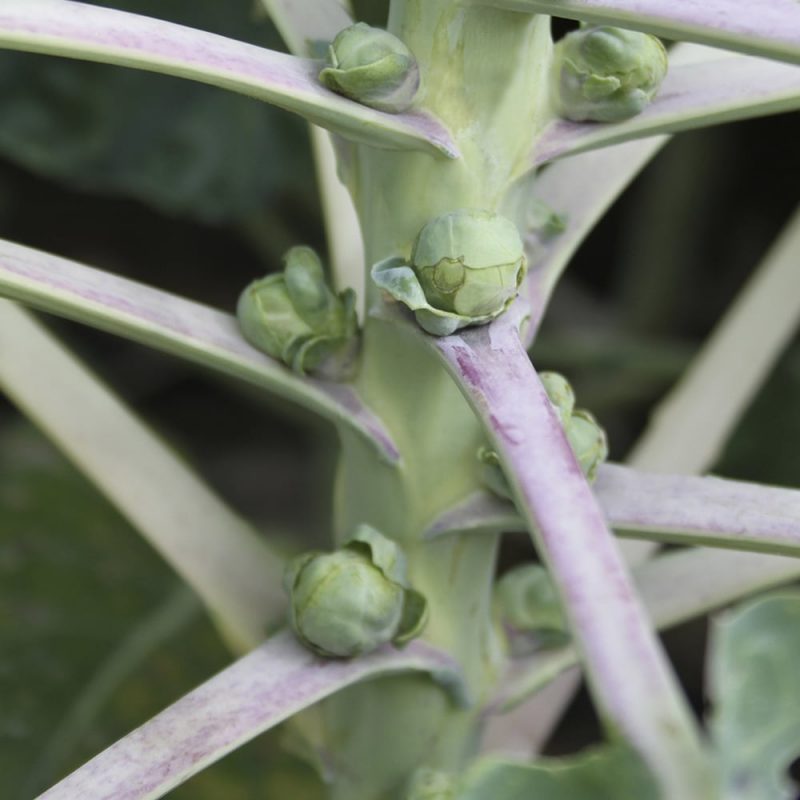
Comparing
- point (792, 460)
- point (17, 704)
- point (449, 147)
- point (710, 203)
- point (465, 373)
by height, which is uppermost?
point (710, 203)

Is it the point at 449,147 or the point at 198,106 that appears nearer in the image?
the point at 449,147

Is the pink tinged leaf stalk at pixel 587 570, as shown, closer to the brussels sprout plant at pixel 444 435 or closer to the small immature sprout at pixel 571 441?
the brussels sprout plant at pixel 444 435

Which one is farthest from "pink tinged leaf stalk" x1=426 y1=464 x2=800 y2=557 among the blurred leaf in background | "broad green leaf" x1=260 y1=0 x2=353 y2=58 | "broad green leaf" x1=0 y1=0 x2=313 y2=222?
"broad green leaf" x1=0 y1=0 x2=313 y2=222

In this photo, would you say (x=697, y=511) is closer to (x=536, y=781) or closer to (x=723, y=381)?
(x=536, y=781)

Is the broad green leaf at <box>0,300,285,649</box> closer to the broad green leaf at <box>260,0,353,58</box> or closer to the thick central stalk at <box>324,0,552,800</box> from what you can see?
the thick central stalk at <box>324,0,552,800</box>

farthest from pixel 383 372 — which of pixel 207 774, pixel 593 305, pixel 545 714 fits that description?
pixel 593 305

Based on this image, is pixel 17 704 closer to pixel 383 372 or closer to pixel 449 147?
pixel 383 372

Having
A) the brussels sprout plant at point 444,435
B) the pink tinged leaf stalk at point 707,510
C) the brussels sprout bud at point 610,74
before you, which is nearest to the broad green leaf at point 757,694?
the brussels sprout plant at point 444,435
